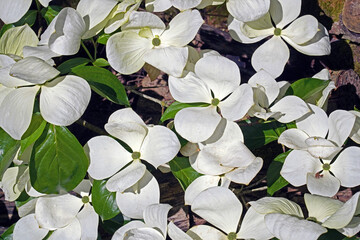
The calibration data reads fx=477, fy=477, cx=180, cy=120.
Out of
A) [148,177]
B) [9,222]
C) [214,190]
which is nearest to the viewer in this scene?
[214,190]

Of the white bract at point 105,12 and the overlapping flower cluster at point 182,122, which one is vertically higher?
the white bract at point 105,12

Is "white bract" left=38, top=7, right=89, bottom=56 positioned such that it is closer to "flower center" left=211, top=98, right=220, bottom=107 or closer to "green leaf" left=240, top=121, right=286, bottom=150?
"flower center" left=211, top=98, right=220, bottom=107

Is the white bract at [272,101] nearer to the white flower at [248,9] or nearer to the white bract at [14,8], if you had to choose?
the white flower at [248,9]

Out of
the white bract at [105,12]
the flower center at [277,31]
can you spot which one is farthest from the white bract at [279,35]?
the white bract at [105,12]

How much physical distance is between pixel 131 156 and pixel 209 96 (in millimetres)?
192

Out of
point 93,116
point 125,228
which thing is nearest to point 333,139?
point 125,228

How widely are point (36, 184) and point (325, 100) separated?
23.9 inches

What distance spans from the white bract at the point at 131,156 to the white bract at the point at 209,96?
5 cm

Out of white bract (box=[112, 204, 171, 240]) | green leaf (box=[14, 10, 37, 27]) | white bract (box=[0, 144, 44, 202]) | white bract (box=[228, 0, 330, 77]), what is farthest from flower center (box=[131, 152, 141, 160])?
green leaf (box=[14, 10, 37, 27])

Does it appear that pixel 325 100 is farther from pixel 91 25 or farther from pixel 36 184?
pixel 36 184

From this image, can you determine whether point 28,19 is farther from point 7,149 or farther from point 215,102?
point 215,102

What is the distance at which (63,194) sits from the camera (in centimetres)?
96

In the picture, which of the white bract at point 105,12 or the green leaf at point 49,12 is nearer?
the white bract at point 105,12

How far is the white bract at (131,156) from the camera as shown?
90 cm
